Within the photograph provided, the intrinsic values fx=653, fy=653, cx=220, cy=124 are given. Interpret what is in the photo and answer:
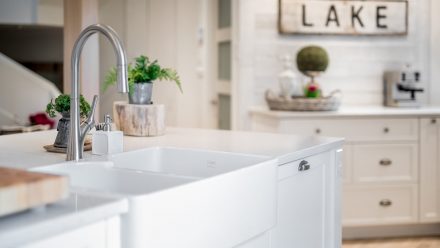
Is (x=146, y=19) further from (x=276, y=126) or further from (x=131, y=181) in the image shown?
(x=131, y=181)

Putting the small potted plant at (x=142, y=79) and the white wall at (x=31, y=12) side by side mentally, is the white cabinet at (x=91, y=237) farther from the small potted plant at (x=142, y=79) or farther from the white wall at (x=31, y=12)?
the white wall at (x=31, y=12)

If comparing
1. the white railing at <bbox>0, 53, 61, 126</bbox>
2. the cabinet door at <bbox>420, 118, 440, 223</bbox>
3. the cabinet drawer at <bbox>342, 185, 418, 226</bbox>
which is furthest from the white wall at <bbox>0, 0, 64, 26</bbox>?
the cabinet door at <bbox>420, 118, 440, 223</bbox>

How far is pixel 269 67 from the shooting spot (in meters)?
4.71

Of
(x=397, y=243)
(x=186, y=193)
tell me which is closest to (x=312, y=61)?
(x=397, y=243)

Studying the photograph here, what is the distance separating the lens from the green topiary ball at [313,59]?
14.7 feet

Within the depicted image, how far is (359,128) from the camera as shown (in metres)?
4.27

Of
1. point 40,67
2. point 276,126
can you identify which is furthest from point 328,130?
point 40,67

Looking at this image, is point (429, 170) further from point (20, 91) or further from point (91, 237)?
point (20, 91)

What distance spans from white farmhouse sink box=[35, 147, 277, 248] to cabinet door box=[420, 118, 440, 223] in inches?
99.6

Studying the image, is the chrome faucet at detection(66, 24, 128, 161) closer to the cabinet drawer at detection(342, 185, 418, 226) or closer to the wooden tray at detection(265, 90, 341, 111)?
the wooden tray at detection(265, 90, 341, 111)

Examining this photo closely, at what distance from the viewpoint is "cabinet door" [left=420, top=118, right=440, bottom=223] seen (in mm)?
4367

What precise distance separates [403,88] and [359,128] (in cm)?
68

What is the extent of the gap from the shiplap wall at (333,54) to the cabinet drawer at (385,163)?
2.20ft

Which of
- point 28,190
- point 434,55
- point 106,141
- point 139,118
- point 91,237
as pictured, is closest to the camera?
point 28,190
